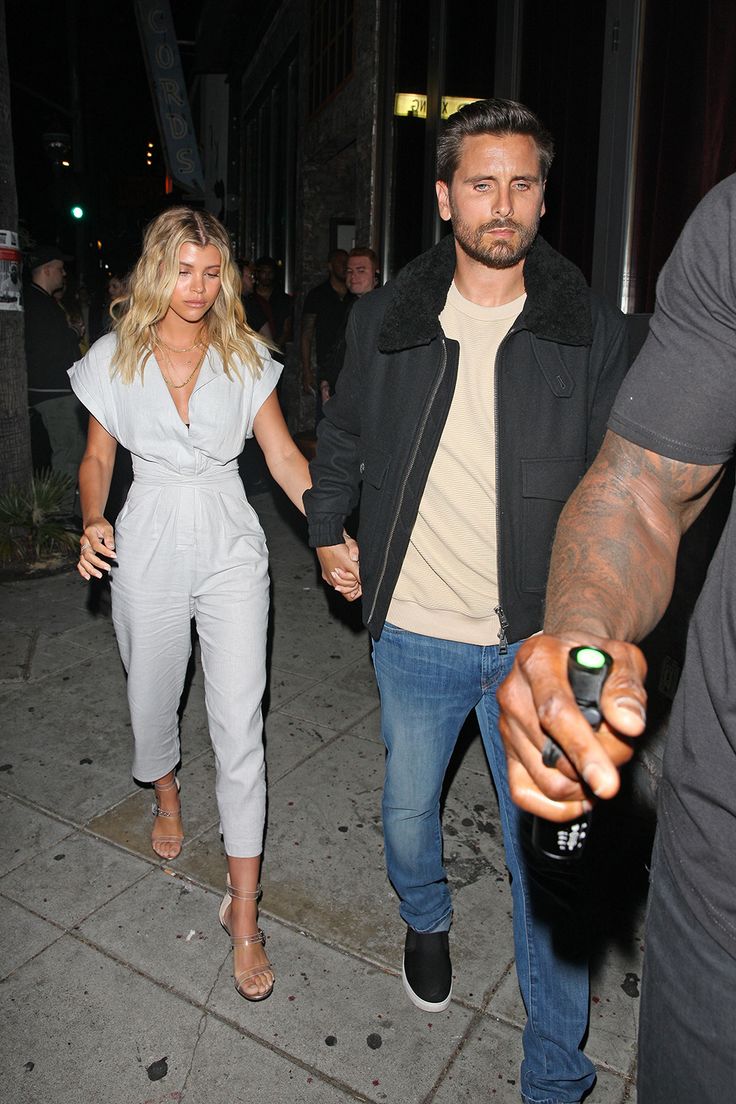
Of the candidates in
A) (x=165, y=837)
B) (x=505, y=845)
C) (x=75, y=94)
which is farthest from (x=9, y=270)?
(x=75, y=94)

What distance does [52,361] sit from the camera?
372 inches

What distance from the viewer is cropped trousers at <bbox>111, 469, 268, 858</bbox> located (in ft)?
10.2

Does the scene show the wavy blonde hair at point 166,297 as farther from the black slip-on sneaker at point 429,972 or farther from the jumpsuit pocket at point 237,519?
the black slip-on sneaker at point 429,972

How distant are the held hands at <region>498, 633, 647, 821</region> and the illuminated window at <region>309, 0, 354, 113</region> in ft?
37.0

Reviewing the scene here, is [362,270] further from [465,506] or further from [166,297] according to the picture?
[465,506]

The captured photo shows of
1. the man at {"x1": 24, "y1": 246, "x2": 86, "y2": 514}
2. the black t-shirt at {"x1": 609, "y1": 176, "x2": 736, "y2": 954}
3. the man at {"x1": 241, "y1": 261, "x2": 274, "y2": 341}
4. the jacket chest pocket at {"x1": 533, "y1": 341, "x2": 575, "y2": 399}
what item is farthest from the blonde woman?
the man at {"x1": 241, "y1": 261, "x2": 274, "y2": 341}

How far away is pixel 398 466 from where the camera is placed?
258 cm

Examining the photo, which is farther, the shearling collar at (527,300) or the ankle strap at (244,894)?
the ankle strap at (244,894)

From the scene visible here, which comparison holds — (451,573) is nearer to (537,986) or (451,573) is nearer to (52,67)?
(537,986)

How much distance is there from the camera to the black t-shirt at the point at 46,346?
9.36 metres

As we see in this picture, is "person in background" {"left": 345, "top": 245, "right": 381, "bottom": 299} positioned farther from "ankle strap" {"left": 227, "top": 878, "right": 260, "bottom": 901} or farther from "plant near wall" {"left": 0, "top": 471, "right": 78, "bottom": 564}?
"ankle strap" {"left": 227, "top": 878, "right": 260, "bottom": 901}

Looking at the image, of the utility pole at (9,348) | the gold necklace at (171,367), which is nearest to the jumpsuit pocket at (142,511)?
the gold necklace at (171,367)

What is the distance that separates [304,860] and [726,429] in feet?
9.21

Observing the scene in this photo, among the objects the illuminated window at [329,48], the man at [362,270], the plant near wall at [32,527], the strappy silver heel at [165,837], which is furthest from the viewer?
the illuminated window at [329,48]
